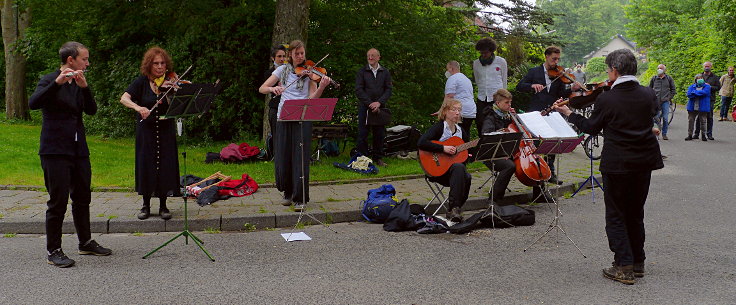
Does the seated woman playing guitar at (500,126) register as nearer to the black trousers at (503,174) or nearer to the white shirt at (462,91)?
the black trousers at (503,174)

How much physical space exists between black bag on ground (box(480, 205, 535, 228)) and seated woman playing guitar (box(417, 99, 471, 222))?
1.13 feet

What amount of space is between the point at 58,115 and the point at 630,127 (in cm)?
474

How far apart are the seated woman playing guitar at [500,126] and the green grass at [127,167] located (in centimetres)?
222

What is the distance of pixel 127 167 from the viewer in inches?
404

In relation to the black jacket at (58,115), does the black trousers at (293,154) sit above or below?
below

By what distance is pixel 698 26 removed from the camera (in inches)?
1188

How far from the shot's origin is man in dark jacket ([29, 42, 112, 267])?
5301 mm

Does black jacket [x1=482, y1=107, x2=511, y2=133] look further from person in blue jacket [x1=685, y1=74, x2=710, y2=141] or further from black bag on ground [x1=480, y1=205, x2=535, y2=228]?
person in blue jacket [x1=685, y1=74, x2=710, y2=141]

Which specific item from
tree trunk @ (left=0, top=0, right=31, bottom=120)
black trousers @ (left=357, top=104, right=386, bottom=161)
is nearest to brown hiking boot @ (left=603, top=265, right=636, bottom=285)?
black trousers @ (left=357, top=104, right=386, bottom=161)

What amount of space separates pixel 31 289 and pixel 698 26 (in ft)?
106

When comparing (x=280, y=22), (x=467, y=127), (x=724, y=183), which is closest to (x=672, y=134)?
(x=724, y=183)

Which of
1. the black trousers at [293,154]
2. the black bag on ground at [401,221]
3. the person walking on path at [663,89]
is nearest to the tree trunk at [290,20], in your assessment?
the black trousers at [293,154]

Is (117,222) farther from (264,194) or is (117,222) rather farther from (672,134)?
(672,134)

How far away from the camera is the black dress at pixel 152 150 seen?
265 inches
